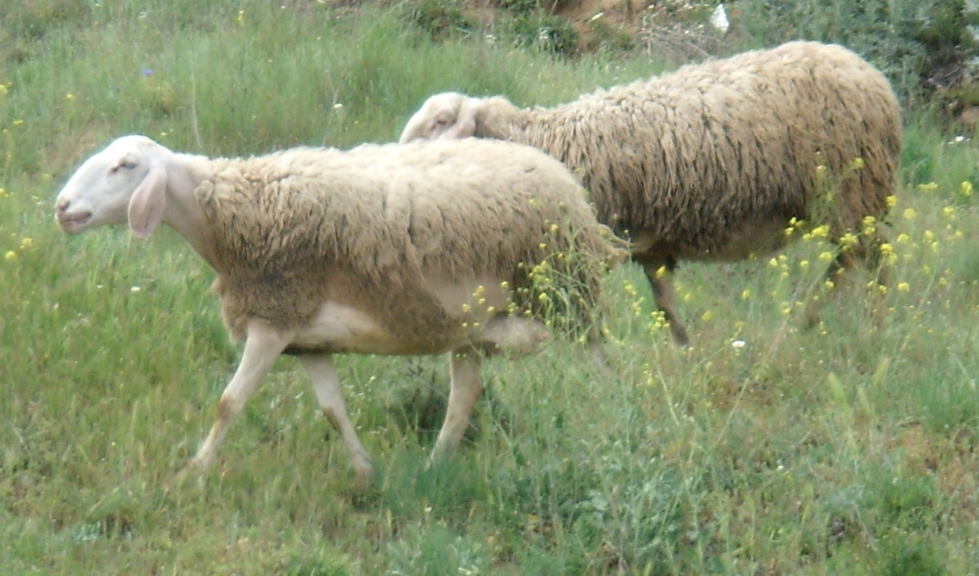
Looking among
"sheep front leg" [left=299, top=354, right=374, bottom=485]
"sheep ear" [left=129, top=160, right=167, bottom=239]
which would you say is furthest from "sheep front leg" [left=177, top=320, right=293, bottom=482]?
"sheep ear" [left=129, top=160, right=167, bottom=239]

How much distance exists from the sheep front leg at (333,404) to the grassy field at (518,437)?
8 centimetres

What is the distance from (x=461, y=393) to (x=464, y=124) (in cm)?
163

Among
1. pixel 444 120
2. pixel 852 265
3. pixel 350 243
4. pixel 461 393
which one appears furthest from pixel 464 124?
pixel 852 265

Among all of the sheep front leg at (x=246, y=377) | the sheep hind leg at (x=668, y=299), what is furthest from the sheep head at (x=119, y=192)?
the sheep hind leg at (x=668, y=299)

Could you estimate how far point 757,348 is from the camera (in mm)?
5965

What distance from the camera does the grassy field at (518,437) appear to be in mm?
4668

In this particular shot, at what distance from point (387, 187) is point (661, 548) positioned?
1.78 meters

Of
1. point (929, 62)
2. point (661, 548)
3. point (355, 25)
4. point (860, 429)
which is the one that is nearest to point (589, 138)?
point (860, 429)

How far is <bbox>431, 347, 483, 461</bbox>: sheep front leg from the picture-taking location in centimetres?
572

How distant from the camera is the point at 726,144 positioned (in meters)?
6.65

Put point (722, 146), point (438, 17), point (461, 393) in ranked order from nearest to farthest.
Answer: point (461, 393) → point (722, 146) → point (438, 17)

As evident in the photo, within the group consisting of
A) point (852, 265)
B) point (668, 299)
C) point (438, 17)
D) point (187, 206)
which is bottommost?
point (668, 299)

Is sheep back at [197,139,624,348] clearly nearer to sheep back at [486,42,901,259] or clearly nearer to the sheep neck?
the sheep neck

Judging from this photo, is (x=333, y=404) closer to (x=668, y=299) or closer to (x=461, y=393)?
(x=461, y=393)
